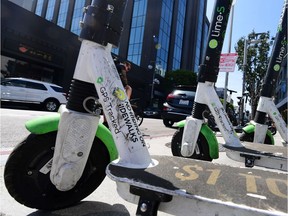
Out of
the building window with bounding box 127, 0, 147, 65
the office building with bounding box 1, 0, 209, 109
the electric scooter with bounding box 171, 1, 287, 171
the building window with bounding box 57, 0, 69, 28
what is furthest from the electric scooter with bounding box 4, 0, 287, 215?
the building window with bounding box 57, 0, 69, 28

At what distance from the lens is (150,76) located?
121 feet

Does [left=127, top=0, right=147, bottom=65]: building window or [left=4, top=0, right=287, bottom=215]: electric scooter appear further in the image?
[left=127, top=0, right=147, bottom=65]: building window

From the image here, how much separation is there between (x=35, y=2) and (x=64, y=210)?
53482 mm

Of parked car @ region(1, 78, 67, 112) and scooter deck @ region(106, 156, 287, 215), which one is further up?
parked car @ region(1, 78, 67, 112)

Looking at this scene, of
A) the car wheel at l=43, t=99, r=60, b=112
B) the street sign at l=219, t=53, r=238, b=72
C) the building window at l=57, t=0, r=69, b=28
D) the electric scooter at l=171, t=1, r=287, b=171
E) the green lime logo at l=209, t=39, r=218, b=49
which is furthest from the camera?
the building window at l=57, t=0, r=69, b=28

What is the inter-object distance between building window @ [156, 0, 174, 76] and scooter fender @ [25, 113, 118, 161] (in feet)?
125

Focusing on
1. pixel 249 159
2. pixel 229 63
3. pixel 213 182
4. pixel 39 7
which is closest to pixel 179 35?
pixel 39 7

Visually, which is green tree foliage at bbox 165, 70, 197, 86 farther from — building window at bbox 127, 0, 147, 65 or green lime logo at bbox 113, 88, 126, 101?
green lime logo at bbox 113, 88, 126, 101

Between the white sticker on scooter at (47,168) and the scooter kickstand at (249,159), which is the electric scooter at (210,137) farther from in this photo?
the white sticker on scooter at (47,168)

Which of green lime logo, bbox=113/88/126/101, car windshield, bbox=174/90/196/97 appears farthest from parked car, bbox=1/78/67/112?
green lime logo, bbox=113/88/126/101

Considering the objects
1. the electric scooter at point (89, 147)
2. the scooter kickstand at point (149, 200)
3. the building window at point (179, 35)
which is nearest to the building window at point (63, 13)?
the building window at point (179, 35)

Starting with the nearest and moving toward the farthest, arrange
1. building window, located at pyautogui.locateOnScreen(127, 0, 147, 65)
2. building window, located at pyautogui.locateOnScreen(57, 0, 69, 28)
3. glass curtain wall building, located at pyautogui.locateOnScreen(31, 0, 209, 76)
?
glass curtain wall building, located at pyautogui.locateOnScreen(31, 0, 209, 76)
building window, located at pyautogui.locateOnScreen(127, 0, 147, 65)
building window, located at pyautogui.locateOnScreen(57, 0, 69, 28)

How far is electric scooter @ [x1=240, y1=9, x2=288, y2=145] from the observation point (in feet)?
14.5

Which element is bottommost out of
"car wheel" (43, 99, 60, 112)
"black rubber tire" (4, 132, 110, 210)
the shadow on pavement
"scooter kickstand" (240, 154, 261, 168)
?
the shadow on pavement
